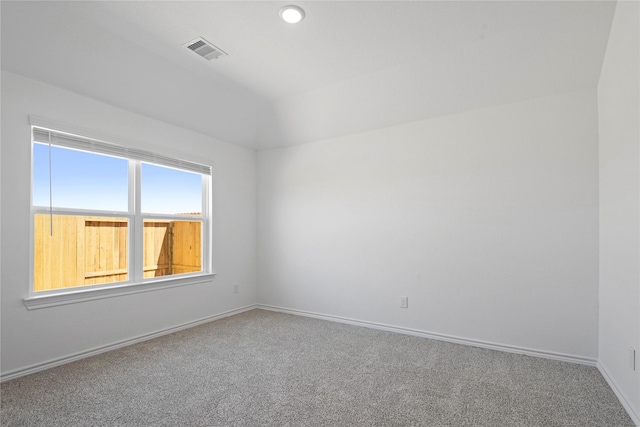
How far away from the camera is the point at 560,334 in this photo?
9.07ft

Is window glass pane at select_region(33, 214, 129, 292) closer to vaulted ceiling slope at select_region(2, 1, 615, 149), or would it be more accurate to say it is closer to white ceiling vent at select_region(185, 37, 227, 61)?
vaulted ceiling slope at select_region(2, 1, 615, 149)

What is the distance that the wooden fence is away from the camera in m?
2.65

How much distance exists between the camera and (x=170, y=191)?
3.70m

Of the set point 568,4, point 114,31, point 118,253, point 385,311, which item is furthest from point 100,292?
point 568,4

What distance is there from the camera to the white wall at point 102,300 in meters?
2.39

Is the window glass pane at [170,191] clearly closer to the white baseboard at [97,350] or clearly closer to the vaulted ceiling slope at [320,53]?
the vaulted ceiling slope at [320,53]

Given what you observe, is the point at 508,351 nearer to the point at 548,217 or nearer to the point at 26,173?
the point at 548,217

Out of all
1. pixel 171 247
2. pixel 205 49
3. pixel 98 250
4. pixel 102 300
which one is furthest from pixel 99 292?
pixel 205 49

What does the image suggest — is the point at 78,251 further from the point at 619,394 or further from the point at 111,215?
the point at 619,394

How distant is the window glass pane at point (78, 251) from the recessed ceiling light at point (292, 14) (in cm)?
243

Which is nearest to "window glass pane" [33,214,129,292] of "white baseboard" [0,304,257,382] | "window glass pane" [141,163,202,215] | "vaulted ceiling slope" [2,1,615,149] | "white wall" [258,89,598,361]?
"window glass pane" [141,163,202,215]

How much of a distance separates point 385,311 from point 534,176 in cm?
200

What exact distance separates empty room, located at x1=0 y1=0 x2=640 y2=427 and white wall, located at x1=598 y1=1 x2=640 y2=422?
0.02 meters

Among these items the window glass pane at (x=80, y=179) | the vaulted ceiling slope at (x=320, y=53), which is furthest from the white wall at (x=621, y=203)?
the window glass pane at (x=80, y=179)
